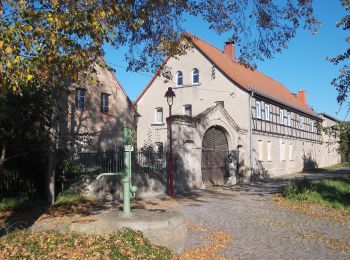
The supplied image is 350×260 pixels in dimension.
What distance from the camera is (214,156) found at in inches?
924

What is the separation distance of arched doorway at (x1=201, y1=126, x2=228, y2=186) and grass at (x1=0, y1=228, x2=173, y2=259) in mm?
15911

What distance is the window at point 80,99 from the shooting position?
25.5 metres

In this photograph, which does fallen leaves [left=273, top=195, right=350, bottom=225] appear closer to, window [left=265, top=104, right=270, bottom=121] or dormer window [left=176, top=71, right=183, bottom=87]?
window [left=265, top=104, right=270, bottom=121]

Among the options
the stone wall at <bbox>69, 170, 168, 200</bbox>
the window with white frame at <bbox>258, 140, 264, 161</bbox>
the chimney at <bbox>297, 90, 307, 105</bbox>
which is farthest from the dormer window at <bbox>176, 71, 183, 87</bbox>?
the chimney at <bbox>297, 90, 307, 105</bbox>

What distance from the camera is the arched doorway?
890 inches

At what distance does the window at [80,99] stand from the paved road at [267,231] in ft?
40.4

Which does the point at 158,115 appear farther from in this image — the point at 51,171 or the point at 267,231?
the point at 267,231

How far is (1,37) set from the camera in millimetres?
5238

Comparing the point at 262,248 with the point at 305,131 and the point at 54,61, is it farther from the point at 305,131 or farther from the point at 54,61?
the point at 305,131

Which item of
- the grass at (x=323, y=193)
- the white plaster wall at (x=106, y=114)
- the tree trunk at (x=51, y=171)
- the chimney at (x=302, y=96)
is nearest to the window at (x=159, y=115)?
the white plaster wall at (x=106, y=114)

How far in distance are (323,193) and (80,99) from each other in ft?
50.7

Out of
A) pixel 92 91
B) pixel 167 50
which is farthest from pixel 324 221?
pixel 92 91

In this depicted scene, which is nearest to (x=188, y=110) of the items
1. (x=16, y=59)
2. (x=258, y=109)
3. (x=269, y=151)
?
(x=258, y=109)

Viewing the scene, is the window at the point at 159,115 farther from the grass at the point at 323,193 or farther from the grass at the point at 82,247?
the grass at the point at 82,247
